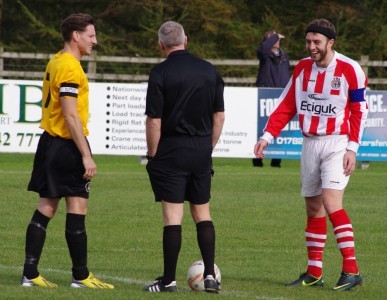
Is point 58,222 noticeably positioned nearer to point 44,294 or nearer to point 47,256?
point 47,256

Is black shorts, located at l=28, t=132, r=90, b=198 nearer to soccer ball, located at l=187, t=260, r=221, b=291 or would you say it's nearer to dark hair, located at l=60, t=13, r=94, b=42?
dark hair, located at l=60, t=13, r=94, b=42

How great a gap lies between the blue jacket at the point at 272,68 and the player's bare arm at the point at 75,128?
12.9m

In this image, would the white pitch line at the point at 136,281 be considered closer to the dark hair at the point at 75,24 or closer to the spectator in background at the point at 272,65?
the dark hair at the point at 75,24

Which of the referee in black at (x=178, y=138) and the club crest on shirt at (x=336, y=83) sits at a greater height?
the club crest on shirt at (x=336, y=83)

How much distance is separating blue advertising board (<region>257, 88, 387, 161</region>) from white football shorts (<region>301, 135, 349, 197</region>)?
35.3 ft

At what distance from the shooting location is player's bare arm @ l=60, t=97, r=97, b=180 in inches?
334

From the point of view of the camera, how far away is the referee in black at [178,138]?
8500 mm

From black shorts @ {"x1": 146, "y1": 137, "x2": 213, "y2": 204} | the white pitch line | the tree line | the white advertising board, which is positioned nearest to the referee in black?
black shorts @ {"x1": 146, "y1": 137, "x2": 213, "y2": 204}

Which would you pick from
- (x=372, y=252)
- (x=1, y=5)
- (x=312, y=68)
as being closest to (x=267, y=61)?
(x=372, y=252)

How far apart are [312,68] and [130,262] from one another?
7.80 feet

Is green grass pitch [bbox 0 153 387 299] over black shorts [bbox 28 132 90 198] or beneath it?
beneath

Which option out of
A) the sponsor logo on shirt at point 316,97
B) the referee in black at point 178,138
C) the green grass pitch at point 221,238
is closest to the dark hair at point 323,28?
the sponsor logo on shirt at point 316,97

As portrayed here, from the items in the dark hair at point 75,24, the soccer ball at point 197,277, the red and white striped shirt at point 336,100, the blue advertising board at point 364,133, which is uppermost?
the dark hair at point 75,24

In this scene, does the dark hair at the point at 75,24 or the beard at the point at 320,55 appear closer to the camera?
the dark hair at the point at 75,24
